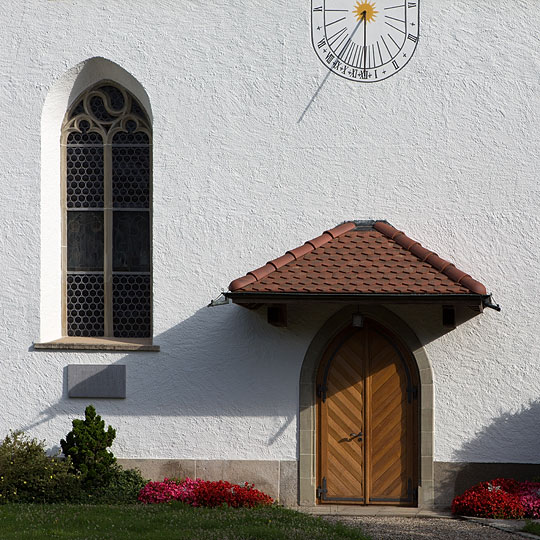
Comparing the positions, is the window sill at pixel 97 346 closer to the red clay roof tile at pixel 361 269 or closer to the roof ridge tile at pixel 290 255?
the roof ridge tile at pixel 290 255

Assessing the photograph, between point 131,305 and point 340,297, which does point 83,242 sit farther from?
point 340,297

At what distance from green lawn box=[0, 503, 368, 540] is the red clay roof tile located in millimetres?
2580

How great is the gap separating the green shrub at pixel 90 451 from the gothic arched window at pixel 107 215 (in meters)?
1.55

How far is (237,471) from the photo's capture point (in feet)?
39.0

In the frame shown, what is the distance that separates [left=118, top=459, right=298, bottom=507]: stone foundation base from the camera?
11.8 m

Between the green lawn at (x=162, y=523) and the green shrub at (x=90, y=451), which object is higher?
the green shrub at (x=90, y=451)

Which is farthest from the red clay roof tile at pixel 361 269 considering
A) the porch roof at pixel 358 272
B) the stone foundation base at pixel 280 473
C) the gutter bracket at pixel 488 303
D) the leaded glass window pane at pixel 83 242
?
the leaded glass window pane at pixel 83 242

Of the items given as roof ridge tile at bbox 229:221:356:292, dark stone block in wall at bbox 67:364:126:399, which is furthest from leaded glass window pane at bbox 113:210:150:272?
roof ridge tile at bbox 229:221:356:292

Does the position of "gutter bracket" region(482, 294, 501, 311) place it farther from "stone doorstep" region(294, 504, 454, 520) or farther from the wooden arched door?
"stone doorstep" region(294, 504, 454, 520)

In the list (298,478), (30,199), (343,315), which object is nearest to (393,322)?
(343,315)

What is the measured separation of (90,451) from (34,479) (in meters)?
0.75

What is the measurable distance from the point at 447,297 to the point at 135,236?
14.9 ft

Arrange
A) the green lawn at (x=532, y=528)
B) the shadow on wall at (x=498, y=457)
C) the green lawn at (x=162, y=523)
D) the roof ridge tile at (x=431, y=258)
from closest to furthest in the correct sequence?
the green lawn at (x=162, y=523) < the green lawn at (x=532, y=528) < the roof ridge tile at (x=431, y=258) < the shadow on wall at (x=498, y=457)

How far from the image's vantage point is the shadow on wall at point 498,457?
1163 centimetres
